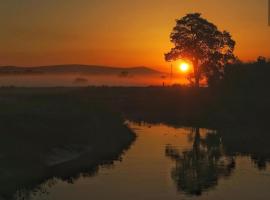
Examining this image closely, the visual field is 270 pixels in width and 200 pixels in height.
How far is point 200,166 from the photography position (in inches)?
1630

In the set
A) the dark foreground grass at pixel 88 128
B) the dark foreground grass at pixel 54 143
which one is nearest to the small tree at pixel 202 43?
the dark foreground grass at pixel 88 128

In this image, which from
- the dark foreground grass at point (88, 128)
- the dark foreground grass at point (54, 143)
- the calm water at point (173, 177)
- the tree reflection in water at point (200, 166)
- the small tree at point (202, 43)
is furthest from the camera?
the small tree at point (202, 43)

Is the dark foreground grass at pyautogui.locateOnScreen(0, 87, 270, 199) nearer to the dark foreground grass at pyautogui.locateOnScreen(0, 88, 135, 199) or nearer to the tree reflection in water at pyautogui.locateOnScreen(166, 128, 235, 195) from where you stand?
the dark foreground grass at pyautogui.locateOnScreen(0, 88, 135, 199)

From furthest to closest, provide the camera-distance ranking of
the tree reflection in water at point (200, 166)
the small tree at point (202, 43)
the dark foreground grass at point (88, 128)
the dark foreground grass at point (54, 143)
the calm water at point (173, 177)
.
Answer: the small tree at point (202, 43) < the dark foreground grass at point (88, 128) < the tree reflection in water at point (200, 166) < the dark foreground grass at point (54, 143) < the calm water at point (173, 177)

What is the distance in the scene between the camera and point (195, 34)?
99375 millimetres

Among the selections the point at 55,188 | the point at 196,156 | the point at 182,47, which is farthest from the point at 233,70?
the point at 55,188

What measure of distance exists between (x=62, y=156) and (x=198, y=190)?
519 inches

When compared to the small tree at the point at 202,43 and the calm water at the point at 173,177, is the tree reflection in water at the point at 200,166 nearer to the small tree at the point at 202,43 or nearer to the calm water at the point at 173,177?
the calm water at the point at 173,177

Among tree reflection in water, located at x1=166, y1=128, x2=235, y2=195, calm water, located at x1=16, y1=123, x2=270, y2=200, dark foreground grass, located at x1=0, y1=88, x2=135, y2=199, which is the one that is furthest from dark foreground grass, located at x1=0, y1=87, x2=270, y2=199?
tree reflection in water, located at x1=166, y1=128, x2=235, y2=195

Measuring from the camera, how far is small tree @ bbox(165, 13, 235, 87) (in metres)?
98.4

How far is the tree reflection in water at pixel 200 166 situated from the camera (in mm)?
34719

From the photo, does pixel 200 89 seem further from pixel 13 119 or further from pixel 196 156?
pixel 13 119

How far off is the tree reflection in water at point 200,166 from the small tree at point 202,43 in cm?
4422

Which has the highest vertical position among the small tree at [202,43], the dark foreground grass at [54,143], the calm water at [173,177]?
the small tree at [202,43]
